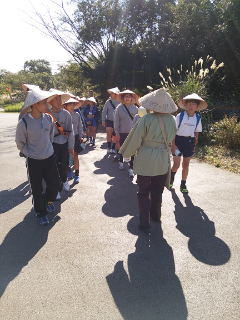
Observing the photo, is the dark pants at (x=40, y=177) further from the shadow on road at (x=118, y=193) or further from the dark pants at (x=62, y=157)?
the shadow on road at (x=118, y=193)

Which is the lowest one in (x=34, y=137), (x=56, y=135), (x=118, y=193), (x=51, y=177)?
(x=118, y=193)

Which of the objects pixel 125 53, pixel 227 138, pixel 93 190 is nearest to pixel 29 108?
pixel 93 190

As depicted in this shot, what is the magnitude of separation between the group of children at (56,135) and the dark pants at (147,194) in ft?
4.05

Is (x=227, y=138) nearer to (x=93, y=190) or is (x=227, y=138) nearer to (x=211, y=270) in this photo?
(x=93, y=190)

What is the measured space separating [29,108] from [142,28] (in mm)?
16896

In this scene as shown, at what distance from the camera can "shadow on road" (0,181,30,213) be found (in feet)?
14.7

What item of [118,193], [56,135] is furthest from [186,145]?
[56,135]

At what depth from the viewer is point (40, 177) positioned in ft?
12.3

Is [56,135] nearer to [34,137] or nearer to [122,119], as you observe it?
[34,137]

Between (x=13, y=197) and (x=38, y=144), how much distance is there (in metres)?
1.91

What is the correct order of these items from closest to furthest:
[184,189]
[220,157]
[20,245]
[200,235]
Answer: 1. [20,245]
2. [200,235]
3. [184,189]
4. [220,157]

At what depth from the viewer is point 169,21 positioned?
15.9 meters

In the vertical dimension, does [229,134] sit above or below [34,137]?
below

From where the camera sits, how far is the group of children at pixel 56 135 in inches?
137
